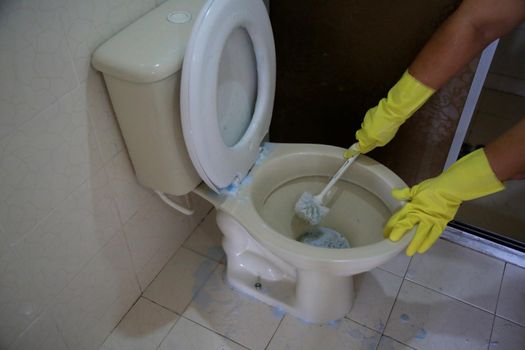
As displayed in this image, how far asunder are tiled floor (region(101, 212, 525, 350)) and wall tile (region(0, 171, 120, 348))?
0.31m

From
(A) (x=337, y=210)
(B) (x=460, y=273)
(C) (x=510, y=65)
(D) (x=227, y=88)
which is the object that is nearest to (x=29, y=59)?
(D) (x=227, y=88)

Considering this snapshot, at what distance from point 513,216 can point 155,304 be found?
1.21 meters

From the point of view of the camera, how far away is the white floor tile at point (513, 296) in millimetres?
1209

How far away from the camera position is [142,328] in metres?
1.20

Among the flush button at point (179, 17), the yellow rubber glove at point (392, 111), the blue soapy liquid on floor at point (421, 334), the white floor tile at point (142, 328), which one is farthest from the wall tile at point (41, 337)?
the blue soapy liquid on floor at point (421, 334)

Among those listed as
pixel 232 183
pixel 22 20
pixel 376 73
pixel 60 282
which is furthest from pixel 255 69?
pixel 60 282

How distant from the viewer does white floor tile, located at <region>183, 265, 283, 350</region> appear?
46.3 inches

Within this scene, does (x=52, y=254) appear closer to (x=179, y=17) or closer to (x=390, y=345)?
(x=179, y=17)

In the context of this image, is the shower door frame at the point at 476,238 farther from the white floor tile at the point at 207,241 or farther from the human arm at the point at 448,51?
the white floor tile at the point at 207,241

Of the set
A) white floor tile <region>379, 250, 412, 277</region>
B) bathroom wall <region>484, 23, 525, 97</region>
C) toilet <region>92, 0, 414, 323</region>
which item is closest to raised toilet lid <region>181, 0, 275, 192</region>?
toilet <region>92, 0, 414, 323</region>

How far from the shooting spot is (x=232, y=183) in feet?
3.38

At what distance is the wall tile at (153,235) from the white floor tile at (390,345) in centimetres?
66

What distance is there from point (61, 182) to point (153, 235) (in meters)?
0.42

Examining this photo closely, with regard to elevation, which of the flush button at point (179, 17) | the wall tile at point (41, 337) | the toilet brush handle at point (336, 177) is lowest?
the wall tile at point (41, 337)
